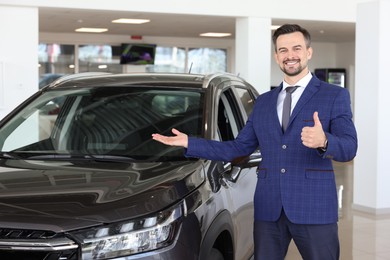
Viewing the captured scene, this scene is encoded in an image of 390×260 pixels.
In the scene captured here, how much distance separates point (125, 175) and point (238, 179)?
39.5 inches

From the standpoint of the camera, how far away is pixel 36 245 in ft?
9.39

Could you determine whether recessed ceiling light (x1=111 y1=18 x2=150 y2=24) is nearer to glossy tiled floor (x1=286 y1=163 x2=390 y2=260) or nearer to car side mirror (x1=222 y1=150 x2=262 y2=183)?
glossy tiled floor (x1=286 y1=163 x2=390 y2=260)

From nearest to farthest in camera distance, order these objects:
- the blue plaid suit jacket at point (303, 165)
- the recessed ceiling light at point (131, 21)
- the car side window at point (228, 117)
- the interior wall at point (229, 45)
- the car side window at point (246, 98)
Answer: the blue plaid suit jacket at point (303, 165)
the car side window at point (228, 117)
the car side window at point (246, 98)
the recessed ceiling light at point (131, 21)
the interior wall at point (229, 45)

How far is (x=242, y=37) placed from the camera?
41.4ft

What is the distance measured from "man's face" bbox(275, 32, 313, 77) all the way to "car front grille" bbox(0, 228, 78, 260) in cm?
129

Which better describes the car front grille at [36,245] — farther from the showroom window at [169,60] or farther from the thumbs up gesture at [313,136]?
the showroom window at [169,60]

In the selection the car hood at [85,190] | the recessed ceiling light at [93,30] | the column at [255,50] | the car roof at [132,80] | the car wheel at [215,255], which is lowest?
the car wheel at [215,255]

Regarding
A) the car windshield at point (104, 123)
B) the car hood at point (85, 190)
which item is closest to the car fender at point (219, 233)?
the car hood at point (85, 190)

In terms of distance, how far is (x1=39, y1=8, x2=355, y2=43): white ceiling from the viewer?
12391mm

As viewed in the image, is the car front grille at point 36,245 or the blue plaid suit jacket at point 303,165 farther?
the blue plaid suit jacket at point 303,165

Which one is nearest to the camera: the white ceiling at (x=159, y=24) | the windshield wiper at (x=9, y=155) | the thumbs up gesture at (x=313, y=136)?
the thumbs up gesture at (x=313, y=136)

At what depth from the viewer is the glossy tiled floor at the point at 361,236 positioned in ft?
21.9

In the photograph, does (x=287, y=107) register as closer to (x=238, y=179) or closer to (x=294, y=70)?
(x=294, y=70)

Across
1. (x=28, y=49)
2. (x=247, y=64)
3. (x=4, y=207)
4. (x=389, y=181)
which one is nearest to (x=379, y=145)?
(x=389, y=181)
